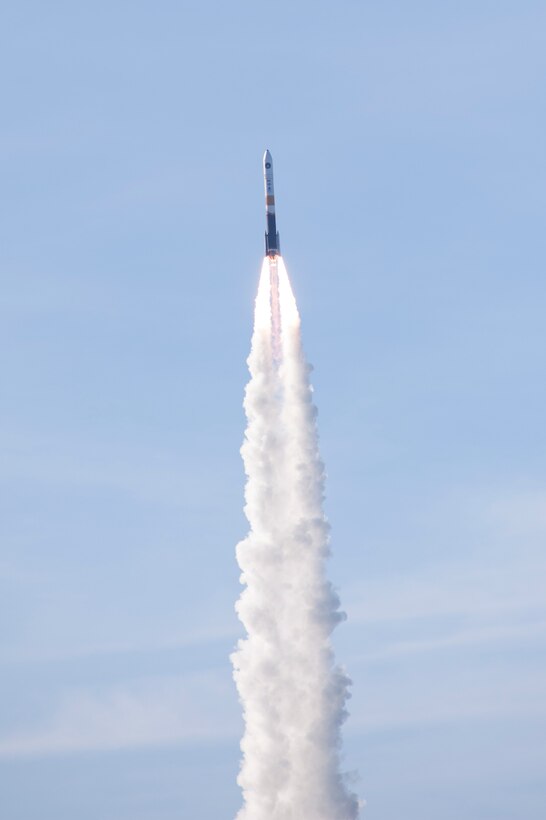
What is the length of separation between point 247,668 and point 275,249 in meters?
21.5

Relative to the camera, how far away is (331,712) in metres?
53.8

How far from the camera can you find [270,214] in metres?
54.4

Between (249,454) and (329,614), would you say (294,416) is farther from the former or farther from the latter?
(329,614)

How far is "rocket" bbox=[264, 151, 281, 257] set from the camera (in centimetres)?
5356

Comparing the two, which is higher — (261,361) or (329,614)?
(261,361)

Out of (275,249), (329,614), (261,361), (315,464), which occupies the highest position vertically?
(275,249)

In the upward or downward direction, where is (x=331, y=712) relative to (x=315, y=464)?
downward

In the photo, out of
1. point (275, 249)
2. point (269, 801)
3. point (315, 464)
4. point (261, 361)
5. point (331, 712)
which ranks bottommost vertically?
point (269, 801)

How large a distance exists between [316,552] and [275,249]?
15.6 metres

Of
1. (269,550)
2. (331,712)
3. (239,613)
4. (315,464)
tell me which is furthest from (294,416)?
(331,712)

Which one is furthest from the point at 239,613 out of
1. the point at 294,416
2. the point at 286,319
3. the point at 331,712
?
the point at 286,319

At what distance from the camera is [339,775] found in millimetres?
54031

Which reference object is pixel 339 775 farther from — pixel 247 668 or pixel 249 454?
pixel 249 454

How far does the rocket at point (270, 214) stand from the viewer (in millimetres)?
53562
